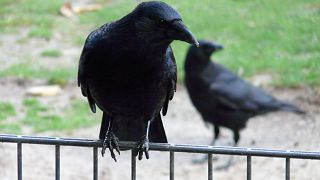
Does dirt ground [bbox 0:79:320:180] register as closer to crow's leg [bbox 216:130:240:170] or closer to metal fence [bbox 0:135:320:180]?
crow's leg [bbox 216:130:240:170]

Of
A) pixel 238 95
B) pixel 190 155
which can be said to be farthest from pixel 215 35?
pixel 190 155

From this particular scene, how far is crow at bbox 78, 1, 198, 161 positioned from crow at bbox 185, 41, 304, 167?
14.6 ft

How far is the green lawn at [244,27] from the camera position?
427 inches

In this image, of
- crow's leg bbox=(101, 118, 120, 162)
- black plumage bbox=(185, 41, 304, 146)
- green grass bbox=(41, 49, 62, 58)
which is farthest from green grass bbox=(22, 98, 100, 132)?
crow's leg bbox=(101, 118, 120, 162)

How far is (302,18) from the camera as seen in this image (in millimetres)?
13273

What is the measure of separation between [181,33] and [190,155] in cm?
522

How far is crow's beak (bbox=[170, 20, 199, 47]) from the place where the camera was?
318cm

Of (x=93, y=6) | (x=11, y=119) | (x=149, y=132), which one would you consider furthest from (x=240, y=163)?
(x=93, y=6)

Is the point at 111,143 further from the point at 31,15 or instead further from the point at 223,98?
the point at 31,15

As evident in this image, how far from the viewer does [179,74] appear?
416 inches

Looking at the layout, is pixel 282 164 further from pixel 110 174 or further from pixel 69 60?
pixel 69 60

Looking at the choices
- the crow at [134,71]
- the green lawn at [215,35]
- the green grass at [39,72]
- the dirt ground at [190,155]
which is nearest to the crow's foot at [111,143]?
the crow at [134,71]

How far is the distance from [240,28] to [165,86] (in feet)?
30.2

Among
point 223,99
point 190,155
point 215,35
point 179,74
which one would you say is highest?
point 215,35
